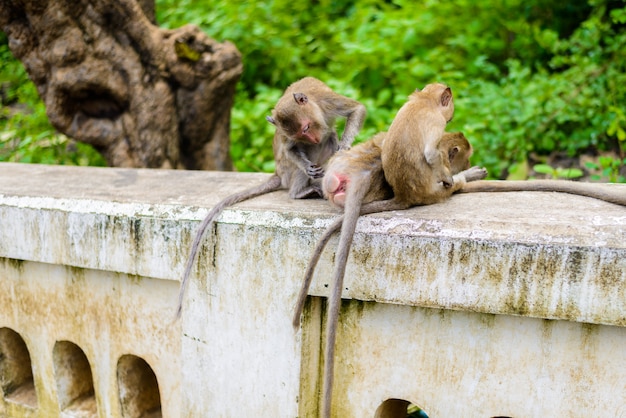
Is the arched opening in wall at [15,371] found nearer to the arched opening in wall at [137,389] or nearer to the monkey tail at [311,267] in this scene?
the arched opening in wall at [137,389]

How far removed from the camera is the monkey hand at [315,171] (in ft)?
8.04

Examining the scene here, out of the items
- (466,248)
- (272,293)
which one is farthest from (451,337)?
(272,293)

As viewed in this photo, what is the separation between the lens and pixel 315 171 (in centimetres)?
246

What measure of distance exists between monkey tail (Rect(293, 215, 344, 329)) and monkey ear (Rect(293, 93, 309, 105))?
0.85 metres

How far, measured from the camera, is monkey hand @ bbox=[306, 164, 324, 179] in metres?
2.45

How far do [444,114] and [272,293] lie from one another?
2.97 ft

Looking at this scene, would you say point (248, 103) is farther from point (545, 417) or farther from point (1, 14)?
point (545, 417)

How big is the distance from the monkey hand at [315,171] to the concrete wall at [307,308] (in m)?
0.19

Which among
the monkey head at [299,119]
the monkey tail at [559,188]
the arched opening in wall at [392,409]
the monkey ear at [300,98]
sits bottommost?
the arched opening in wall at [392,409]

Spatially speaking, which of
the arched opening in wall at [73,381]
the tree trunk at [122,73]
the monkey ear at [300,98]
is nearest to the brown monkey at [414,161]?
the monkey ear at [300,98]

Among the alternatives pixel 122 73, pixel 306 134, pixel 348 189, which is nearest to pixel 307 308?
pixel 348 189

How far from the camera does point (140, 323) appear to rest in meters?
2.27

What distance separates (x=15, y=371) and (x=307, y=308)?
1583 millimetres

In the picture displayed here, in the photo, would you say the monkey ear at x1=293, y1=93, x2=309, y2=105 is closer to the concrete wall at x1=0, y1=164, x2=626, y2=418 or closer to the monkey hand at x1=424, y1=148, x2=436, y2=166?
the concrete wall at x1=0, y1=164, x2=626, y2=418
